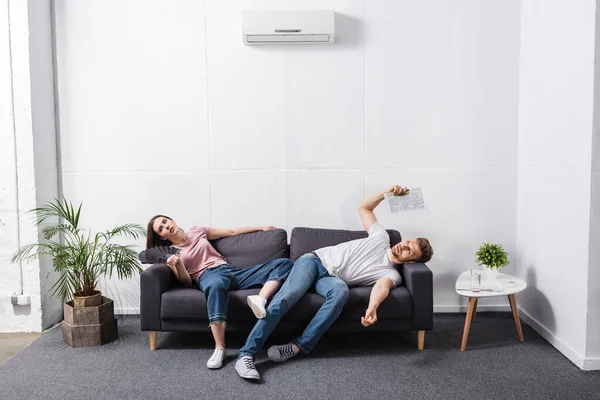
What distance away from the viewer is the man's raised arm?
4340mm

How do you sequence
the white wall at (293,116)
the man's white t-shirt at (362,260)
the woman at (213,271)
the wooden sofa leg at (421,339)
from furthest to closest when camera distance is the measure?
the white wall at (293,116) < the man's white t-shirt at (362,260) < the wooden sofa leg at (421,339) < the woman at (213,271)

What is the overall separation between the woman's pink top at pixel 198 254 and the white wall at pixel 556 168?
7.50 feet

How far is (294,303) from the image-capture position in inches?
147

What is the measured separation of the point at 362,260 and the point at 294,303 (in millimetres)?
631

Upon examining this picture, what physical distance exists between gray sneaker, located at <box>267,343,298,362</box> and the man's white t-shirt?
2.08 ft

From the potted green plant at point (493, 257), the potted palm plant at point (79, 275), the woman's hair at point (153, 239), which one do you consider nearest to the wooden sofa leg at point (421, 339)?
the potted green plant at point (493, 257)

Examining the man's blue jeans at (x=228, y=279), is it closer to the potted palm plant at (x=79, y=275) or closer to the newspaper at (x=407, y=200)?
the potted palm plant at (x=79, y=275)

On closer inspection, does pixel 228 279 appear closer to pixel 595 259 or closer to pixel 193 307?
pixel 193 307

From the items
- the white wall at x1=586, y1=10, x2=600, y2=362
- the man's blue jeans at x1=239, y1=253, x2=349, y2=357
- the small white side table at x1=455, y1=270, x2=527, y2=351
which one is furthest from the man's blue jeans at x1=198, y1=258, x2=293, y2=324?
the white wall at x1=586, y1=10, x2=600, y2=362

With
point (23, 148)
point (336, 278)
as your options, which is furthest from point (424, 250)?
point (23, 148)

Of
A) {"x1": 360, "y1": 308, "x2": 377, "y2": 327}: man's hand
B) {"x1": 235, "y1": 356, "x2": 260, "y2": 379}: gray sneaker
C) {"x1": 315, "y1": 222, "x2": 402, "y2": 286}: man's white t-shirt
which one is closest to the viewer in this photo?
{"x1": 235, "y1": 356, "x2": 260, "y2": 379}: gray sneaker

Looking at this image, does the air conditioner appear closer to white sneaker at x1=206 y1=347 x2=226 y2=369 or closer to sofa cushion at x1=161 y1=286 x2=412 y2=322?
sofa cushion at x1=161 y1=286 x2=412 y2=322

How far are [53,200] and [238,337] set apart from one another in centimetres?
185

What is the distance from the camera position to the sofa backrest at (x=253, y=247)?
4312 millimetres
